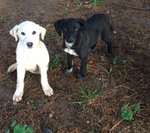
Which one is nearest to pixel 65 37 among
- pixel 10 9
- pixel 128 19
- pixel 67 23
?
pixel 67 23

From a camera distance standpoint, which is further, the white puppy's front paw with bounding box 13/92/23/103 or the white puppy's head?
the white puppy's front paw with bounding box 13/92/23/103

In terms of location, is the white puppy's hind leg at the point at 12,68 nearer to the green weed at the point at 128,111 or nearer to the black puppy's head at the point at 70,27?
the black puppy's head at the point at 70,27

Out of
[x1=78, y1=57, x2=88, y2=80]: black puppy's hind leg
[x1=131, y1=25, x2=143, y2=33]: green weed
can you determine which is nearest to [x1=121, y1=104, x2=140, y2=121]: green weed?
[x1=78, y1=57, x2=88, y2=80]: black puppy's hind leg

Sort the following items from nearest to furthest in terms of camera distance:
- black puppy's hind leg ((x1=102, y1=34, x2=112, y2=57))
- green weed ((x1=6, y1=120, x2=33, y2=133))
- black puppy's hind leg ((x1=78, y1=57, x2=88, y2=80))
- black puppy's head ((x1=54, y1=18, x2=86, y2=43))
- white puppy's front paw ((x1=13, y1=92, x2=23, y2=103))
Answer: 1. green weed ((x1=6, y1=120, x2=33, y2=133))
2. black puppy's head ((x1=54, y1=18, x2=86, y2=43))
3. white puppy's front paw ((x1=13, y1=92, x2=23, y2=103))
4. black puppy's hind leg ((x1=78, y1=57, x2=88, y2=80))
5. black puppy's hind leg ((x1=102, y1=34, x2=112, y2=57))

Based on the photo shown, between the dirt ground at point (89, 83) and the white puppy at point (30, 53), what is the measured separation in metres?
0.14

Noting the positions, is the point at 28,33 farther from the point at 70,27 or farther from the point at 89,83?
the point at 89,83

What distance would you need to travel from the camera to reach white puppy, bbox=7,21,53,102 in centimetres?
414

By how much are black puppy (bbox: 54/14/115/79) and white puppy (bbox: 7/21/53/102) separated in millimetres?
288

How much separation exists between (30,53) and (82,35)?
2.42ft

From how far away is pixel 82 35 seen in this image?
4.50m

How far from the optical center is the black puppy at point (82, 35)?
4316mm

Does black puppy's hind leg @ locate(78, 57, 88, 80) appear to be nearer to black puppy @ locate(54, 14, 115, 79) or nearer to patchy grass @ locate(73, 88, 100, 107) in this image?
black puppy @ locate(54, 14, 115, 79)

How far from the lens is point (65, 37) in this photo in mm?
4348

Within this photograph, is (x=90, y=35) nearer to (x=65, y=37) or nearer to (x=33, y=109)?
(x=65, y=37)
